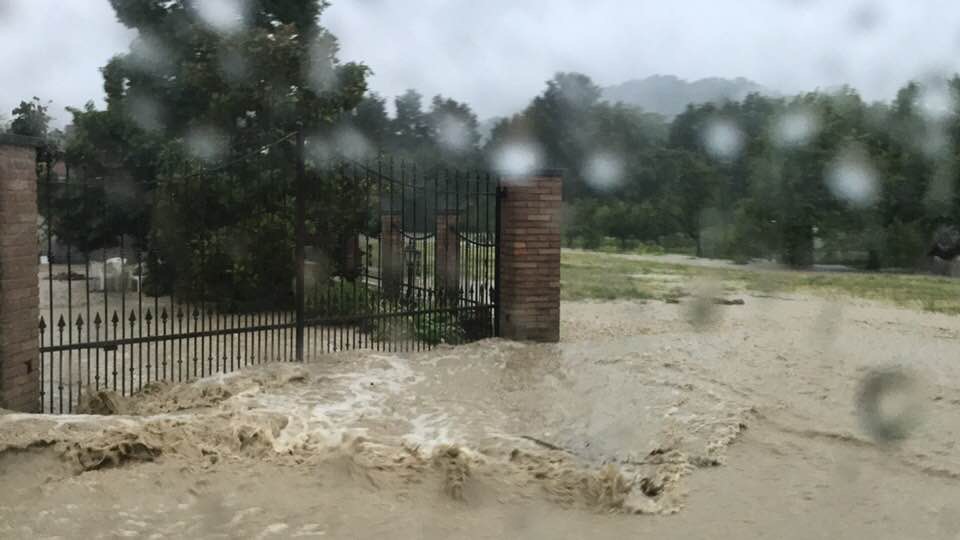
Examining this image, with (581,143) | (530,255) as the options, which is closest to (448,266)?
(530,255)

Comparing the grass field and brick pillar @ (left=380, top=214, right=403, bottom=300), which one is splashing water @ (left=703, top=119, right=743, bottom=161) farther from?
brick pillar @ (left=380, top=214, right=403, bottom=300)

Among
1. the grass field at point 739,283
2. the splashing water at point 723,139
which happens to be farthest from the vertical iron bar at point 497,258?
the splashing water at point 723,139

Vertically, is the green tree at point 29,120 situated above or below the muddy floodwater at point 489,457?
above

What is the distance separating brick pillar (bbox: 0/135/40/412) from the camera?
5.94 metres

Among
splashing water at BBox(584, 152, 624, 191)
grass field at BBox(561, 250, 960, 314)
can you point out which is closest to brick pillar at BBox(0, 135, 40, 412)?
grass field at BBox(561, 250, 960, 314)

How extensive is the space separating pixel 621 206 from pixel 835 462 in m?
33.9

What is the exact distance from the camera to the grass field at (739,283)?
16250 mm

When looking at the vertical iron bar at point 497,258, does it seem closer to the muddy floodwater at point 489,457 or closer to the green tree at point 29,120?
the muddy floodwater at point 489,457

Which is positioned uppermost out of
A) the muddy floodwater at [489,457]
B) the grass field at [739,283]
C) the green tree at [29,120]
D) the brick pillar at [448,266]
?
the green tree at [29,120]

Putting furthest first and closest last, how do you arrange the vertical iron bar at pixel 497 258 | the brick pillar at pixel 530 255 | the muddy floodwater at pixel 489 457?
the vertical iron bar at pixel 497 258 < the brick pillar at pixel 530 255 < the muddy floodwater at pixel 489 457

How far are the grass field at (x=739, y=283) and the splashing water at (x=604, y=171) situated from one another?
526 inches

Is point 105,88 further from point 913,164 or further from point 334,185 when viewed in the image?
point 913,164

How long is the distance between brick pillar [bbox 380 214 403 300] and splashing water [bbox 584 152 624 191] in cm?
2703

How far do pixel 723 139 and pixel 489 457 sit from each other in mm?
35546
